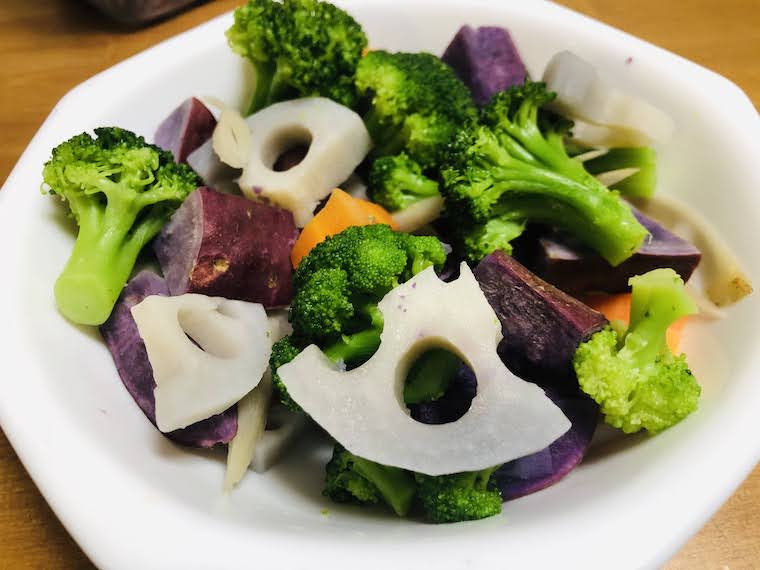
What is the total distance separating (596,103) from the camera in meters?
1.22

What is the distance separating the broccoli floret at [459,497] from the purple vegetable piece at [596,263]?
0.40 m

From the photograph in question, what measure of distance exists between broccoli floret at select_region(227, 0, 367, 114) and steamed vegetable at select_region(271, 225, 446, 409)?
43 centimetres

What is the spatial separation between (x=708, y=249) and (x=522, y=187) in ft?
1.17

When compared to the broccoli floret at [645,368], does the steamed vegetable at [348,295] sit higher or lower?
lower

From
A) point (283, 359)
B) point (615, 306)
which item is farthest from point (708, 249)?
point (283, 359)

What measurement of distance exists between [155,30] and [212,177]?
1227 millimetres

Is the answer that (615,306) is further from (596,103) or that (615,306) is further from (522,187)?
(596,103)

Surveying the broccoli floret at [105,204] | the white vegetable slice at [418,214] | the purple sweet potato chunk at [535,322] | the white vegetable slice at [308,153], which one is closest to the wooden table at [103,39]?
the broccoli floret at [105,204]

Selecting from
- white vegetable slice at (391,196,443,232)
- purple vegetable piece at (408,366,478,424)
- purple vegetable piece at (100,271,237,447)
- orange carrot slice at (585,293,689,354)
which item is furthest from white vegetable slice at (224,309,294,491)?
orange carrot slice at (585,293,689,354)

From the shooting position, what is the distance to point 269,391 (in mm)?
1018

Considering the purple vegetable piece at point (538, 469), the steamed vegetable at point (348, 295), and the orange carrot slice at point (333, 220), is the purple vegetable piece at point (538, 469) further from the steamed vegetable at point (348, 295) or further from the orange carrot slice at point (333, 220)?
the orange carrot slice at point (333, 220)

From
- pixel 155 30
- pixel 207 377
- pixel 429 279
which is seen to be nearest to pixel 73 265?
pixel 207 377

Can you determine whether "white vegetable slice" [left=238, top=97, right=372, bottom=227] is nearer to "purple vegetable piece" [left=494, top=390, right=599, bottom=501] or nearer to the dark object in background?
"purple vegetable piece" [left=494, top=390, right=599, bottom=501]

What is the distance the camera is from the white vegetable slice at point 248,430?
0.95m
